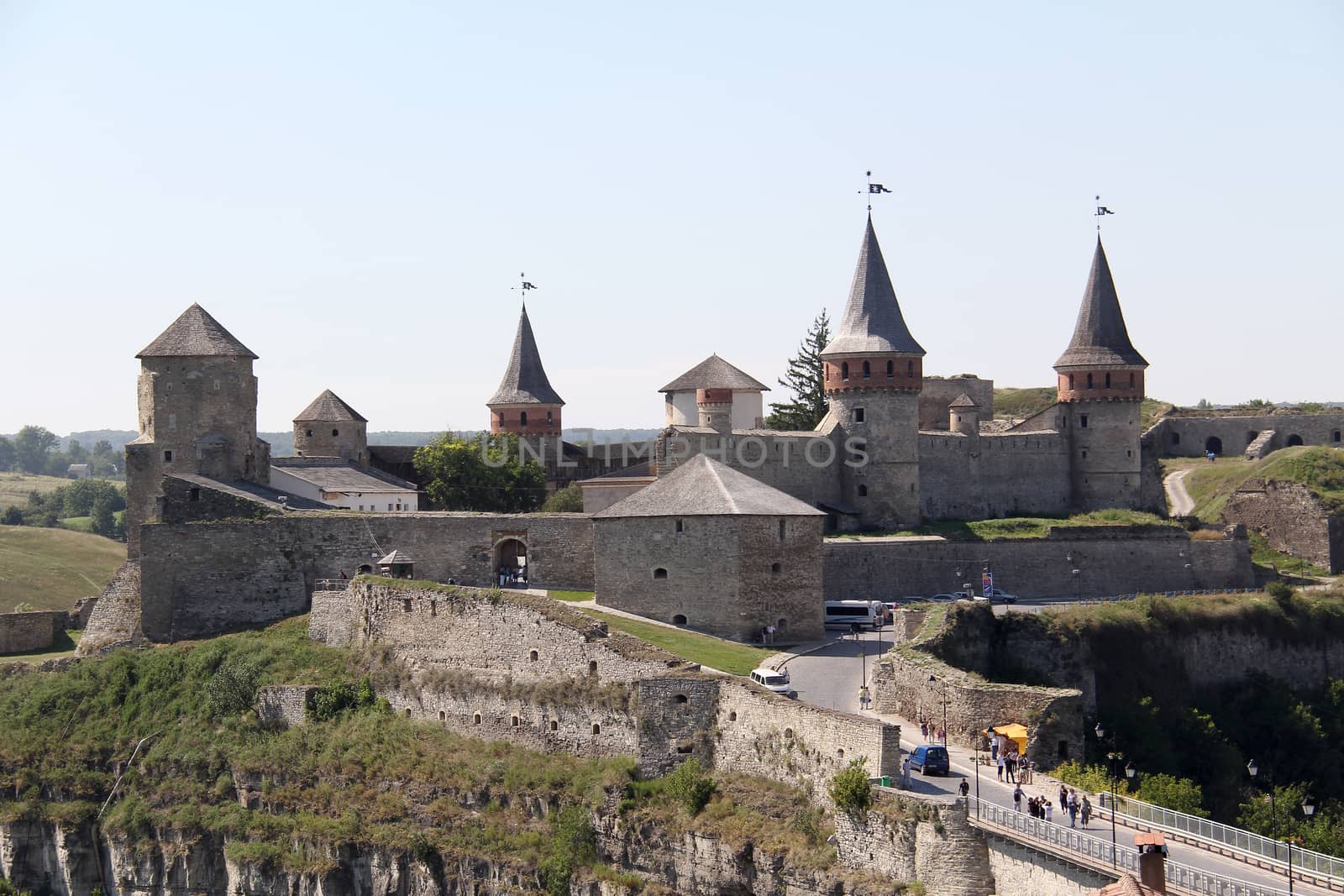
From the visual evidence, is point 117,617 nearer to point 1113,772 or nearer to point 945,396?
point 1113,772

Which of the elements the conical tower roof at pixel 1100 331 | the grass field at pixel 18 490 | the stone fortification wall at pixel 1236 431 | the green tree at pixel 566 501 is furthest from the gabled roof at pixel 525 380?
the grass field at pixel 18 490

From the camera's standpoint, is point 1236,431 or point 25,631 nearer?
point 25,631

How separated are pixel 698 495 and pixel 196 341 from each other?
18167 millimetres

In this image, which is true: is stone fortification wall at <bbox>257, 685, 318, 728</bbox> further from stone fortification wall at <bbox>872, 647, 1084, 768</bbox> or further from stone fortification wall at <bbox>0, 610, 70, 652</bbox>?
stone fortification wall at <bbox>872, 647, 1084, 768</bbox>

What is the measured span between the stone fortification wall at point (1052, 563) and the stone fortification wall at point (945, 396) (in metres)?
13.7

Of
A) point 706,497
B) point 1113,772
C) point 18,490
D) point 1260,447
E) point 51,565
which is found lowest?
point 1113,772

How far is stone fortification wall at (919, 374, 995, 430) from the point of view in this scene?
77.1 metres

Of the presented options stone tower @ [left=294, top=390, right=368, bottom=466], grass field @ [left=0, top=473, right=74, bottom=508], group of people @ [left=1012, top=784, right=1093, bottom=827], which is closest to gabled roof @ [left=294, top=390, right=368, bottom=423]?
stone tower @ [left=294, top=390, right=368, bottom=466]

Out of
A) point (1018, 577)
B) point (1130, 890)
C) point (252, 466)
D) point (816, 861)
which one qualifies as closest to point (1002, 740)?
point (816, 861)

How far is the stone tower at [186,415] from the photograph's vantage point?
187 ft

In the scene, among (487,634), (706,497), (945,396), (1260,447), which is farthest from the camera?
(1260,447)

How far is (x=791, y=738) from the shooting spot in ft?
120

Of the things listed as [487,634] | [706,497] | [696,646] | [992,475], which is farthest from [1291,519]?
[487,634]

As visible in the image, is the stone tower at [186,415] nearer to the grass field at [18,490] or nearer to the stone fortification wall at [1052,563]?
the stone fortification wall at [1052,563]
